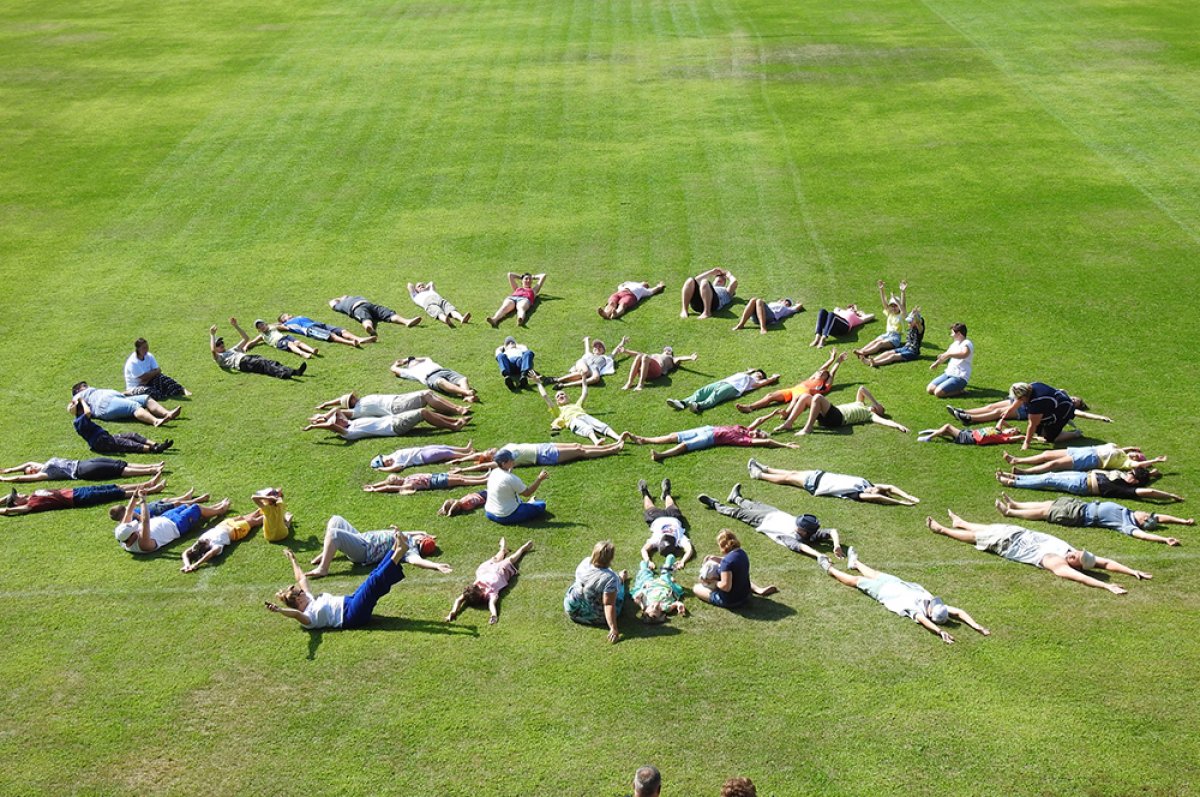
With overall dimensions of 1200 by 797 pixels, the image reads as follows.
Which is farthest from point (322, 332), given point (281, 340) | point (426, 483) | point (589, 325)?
point (426, 483)

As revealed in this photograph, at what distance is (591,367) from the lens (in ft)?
72.0

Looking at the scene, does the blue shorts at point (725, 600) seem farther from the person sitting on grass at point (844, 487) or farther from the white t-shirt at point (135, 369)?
the white t-shirt at point (135, 369)

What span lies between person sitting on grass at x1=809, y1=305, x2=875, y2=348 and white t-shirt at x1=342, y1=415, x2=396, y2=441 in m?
9.08

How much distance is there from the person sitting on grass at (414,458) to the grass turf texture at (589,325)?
61 centimetres

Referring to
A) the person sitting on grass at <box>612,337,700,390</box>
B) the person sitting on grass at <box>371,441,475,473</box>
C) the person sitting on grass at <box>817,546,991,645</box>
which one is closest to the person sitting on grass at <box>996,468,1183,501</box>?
the person sitting on grass at <box>817,546,991,645</box>

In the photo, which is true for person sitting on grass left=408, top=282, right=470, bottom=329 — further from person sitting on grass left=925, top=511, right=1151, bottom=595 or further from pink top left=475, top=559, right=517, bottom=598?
person sitting on grass left=925, top=511, right=1151, bottom=595

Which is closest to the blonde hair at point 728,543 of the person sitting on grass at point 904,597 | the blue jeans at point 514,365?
the person sitting on grass at point 904,597

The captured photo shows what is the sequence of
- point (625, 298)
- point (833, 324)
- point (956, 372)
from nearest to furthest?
point (956, 372)
point (833, 324)
point (625, 298)

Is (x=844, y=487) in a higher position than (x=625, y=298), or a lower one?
higher

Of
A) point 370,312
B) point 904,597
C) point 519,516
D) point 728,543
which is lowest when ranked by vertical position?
point 370,312

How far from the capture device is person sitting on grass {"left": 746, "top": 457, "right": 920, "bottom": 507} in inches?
678

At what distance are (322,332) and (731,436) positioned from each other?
32.4ft

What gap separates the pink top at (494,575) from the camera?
48.4 ft

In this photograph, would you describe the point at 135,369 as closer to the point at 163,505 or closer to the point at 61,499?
the point at 61,499
